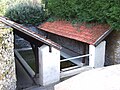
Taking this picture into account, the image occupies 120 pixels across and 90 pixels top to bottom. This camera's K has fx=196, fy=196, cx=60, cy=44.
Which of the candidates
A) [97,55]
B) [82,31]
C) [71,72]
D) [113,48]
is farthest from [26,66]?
[113,48]

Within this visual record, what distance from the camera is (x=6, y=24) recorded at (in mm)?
8328

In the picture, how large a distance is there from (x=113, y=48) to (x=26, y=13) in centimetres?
851

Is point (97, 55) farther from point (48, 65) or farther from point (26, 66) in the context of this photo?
point (26, 66)

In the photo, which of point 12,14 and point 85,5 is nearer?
point 85,5

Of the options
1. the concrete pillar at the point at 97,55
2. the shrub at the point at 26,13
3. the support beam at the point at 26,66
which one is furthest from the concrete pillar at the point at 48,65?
the shrub at the point at 26,13

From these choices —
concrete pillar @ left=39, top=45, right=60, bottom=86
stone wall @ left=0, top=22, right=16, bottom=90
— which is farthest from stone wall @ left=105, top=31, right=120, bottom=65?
stone wall @ left=0, top=22, right=16, bottom=90

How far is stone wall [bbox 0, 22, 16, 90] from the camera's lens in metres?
7.20

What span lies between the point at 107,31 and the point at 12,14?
898 cm

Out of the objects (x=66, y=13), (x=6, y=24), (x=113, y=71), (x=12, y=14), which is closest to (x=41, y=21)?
(x=12, y=14)

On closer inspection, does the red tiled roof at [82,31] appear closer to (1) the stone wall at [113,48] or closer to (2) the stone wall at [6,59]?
(1) the stone wall at [113,48]

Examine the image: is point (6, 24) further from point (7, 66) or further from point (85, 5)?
point (85, 5)

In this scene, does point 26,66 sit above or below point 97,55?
below

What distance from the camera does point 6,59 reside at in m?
7.47

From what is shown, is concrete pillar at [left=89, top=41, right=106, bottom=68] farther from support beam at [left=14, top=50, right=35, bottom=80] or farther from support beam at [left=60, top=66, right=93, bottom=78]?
support beam at [left=14, top=50, right=35, bottom=80]
